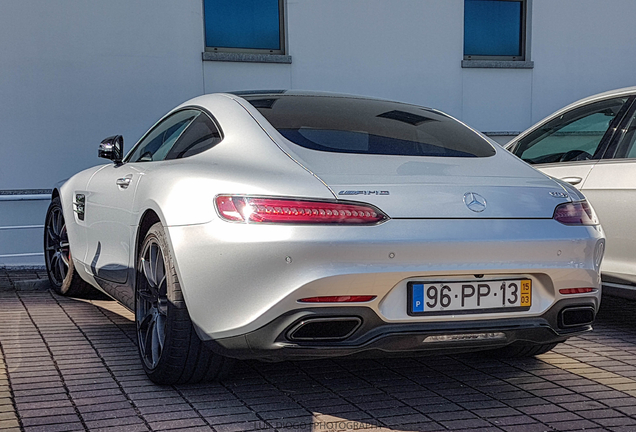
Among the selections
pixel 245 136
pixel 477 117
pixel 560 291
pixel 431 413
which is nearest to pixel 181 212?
pixel 245 136

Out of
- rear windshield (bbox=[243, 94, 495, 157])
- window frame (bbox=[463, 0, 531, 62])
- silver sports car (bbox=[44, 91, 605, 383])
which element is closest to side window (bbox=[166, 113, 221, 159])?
silver sports car (bbox=[44, 91, 605, 383])

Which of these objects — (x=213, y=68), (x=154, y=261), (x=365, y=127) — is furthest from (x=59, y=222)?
(x=213, y=68)

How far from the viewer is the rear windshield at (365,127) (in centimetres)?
365

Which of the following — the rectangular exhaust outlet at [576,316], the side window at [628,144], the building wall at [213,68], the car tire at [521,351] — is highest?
the building wall at [213,68]

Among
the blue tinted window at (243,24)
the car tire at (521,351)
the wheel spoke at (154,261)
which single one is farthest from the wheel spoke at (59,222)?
the blue tinted window at (243,24)

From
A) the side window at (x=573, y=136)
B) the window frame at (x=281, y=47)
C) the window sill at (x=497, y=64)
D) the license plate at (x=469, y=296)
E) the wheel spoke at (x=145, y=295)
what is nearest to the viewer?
the license plate at (x=469, y=296)

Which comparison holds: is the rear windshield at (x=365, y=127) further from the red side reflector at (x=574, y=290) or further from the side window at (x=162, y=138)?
the red side reflector at (x=574, y=290)

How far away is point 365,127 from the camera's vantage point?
12.6ft

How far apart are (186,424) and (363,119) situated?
1.67m

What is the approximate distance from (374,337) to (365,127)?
114cm

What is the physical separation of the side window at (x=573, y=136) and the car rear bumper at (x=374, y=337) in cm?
211

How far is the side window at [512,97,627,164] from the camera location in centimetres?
518

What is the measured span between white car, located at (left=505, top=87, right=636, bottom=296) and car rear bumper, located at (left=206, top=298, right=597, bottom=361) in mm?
1531

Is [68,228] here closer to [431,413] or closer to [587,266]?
[431,413]
